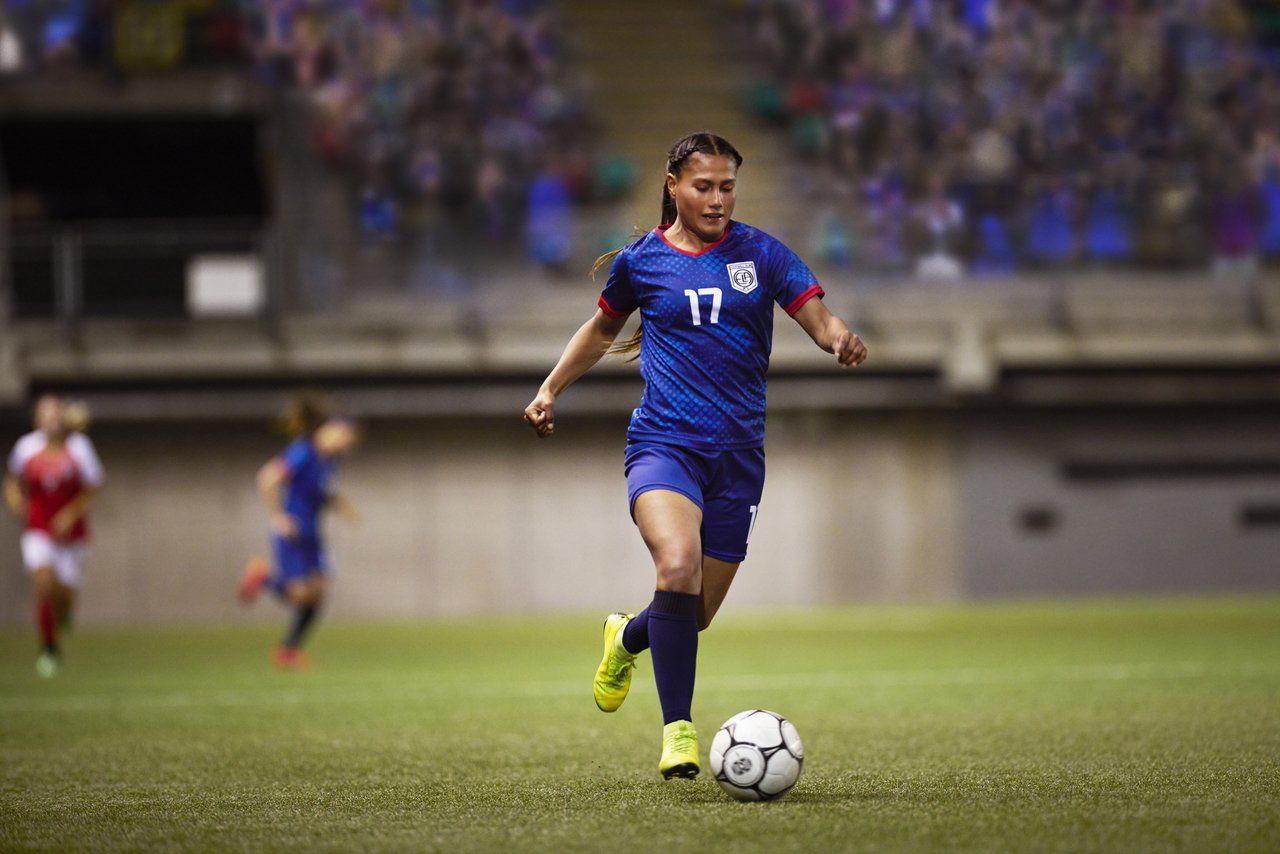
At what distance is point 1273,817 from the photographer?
464 cm

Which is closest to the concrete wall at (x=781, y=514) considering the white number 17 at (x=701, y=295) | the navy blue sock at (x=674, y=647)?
the white number 17 at (x=701, y=295)

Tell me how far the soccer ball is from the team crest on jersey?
1.37 m

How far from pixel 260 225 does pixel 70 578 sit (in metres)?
6.01

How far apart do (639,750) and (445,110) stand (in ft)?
42.6

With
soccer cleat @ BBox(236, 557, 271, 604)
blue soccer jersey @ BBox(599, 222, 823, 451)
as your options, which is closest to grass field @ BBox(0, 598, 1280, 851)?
soccer cleat @ BBox(236, 557, 271, 604)

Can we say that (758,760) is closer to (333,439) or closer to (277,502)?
(333,439)

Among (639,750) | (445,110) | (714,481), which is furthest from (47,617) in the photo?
(445,110)

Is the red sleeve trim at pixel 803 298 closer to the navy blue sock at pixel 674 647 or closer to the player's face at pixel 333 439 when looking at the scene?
the navy blue sock at pixel 674 647

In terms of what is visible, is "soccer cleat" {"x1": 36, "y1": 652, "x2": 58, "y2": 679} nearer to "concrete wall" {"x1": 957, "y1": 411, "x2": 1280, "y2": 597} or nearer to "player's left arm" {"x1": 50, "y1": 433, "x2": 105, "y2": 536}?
"player's left arm" {"x1": 50, "y1": 433, "x2": 105, "y2": 536}

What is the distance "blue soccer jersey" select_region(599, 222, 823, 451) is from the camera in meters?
5.54

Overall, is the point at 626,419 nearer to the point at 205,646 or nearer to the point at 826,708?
A: the point at 205,646

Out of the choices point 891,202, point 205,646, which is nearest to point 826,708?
point 205,646

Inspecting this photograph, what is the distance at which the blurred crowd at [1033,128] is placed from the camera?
1712 centimetres

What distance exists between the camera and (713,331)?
555cm
